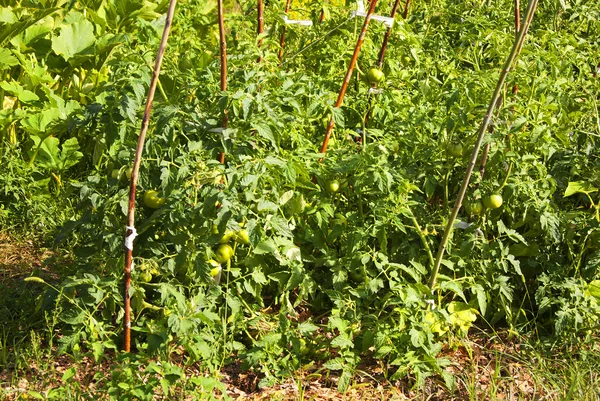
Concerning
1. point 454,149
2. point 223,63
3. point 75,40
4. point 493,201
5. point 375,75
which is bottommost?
point 75,40

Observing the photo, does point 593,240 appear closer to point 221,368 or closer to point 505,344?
point 505,344

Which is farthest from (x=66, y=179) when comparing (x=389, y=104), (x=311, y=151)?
(x=389, y=104)

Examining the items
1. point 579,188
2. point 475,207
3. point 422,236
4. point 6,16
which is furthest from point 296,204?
point 6,16

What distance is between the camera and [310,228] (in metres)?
3.41

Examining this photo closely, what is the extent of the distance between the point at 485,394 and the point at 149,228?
146 cm

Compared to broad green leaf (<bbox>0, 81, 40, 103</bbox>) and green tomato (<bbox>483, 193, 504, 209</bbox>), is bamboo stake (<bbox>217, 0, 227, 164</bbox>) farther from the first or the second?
broad green leaf (<bbox>0, 81, 40, 103</bbox>)

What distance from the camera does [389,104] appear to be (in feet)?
12.5

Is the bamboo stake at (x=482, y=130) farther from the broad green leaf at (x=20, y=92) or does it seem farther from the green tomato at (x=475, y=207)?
the broad green leaf at (x=20, y=92)

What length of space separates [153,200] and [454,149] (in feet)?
4.24

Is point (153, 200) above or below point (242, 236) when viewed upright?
above

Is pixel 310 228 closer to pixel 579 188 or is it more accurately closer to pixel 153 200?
pixel 153 200

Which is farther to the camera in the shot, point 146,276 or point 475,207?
point 475,207

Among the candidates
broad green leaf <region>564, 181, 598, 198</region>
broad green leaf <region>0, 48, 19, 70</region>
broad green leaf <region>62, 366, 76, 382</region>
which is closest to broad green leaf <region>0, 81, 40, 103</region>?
broad green leaf <region>0, 48, 19, 70</region>

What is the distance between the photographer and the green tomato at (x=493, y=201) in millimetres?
3225
